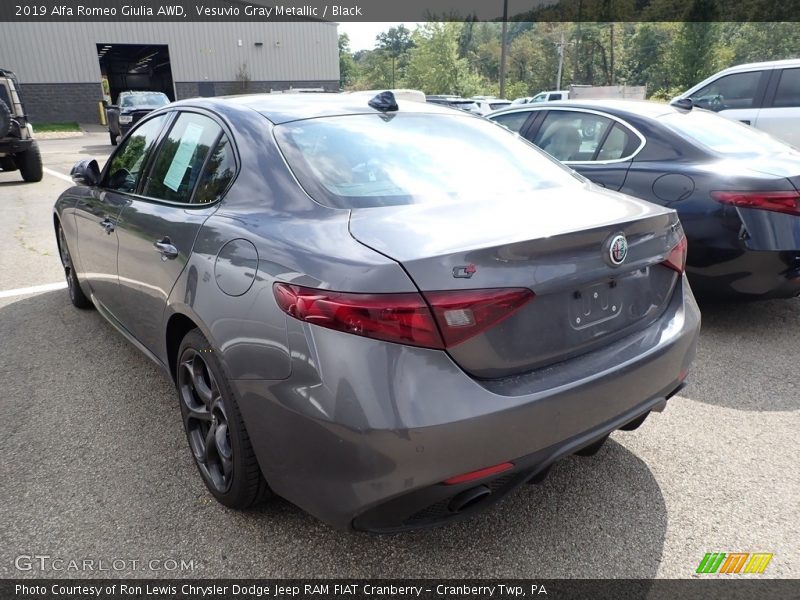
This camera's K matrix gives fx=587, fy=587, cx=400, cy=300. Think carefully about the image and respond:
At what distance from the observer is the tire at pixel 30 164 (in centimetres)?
1152

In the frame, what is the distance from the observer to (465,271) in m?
1.65

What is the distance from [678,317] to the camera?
2.26m

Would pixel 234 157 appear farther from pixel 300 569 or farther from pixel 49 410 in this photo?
pixel 49 410

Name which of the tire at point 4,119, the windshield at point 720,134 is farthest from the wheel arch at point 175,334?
the tire at point 4,119

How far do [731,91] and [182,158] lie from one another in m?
8.01

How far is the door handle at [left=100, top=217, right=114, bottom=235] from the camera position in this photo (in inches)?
124

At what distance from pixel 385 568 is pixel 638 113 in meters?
3.84

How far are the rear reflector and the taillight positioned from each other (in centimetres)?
38

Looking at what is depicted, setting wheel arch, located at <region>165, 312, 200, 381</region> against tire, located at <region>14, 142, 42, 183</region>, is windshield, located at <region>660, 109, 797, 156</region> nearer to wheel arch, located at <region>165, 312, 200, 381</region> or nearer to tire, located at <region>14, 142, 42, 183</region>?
wheel arch, located at <region>165, 312, 200, 381</region>

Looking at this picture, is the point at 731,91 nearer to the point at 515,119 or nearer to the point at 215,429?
the point at 515,119

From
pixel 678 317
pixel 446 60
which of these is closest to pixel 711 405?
pixel 678 317

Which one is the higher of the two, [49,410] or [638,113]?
[638,113]

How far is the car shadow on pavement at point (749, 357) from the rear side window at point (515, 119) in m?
2.23

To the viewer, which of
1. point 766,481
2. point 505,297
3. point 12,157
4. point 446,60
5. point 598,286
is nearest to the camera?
point 505,297
